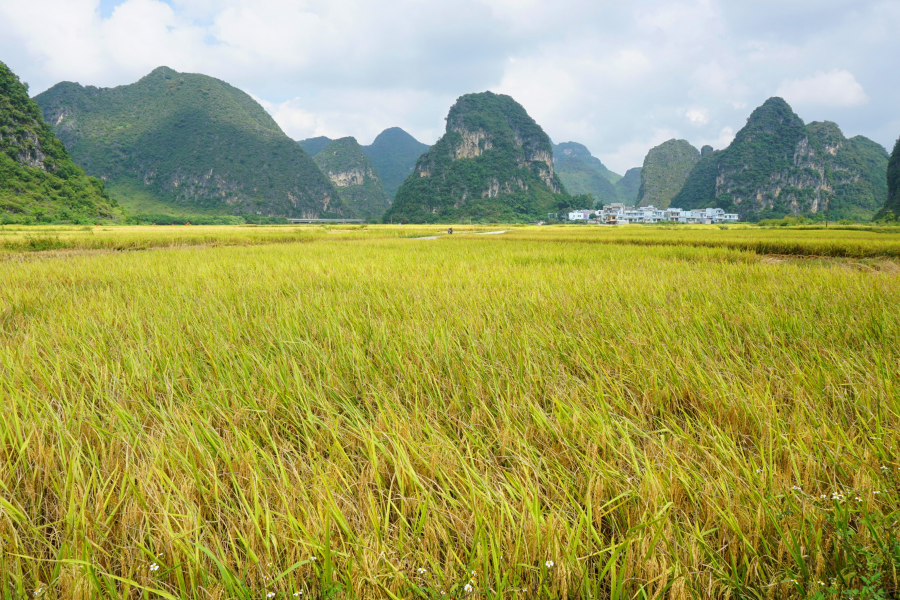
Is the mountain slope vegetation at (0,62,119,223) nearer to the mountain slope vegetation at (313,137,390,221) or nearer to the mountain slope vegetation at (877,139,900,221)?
the mountain slope vegetation at (877,139,900,221)

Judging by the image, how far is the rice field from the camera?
0.69 m

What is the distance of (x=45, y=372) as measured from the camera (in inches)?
66.5

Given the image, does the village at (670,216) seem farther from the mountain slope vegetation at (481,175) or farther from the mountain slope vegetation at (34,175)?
the mountain slope vegetation at (34,175)

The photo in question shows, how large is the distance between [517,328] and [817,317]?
2.04m

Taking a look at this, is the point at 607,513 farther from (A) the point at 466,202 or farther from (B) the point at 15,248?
(A) the point at 466,202

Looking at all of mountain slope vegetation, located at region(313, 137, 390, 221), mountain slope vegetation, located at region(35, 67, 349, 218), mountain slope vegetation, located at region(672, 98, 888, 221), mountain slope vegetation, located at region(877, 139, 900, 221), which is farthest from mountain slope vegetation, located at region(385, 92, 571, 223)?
mountain slope vegetation, located at region(877, 139, 900, 221)

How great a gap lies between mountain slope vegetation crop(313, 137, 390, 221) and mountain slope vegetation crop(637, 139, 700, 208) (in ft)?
304

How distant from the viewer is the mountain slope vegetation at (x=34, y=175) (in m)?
39.1

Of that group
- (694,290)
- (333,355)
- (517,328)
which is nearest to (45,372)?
(333,355)

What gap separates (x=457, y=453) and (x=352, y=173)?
533 ft

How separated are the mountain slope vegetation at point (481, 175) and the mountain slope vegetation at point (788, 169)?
3935cm

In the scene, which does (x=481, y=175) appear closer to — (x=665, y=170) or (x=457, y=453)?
(x=665, y=170)

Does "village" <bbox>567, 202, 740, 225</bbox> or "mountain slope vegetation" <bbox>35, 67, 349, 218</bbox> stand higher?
"mountain slope vegetation" <bbox>35, 67, 349, 218</bbox>

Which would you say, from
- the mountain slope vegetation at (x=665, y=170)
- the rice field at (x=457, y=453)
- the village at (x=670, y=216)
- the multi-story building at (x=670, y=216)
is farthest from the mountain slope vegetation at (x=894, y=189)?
the mountain slope vegetation at (x=665, y=170)
